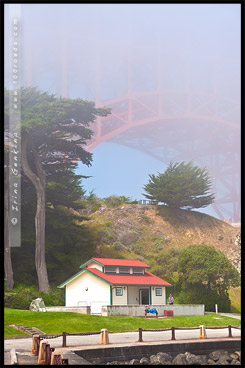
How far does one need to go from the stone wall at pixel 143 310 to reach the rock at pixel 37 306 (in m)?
4.22

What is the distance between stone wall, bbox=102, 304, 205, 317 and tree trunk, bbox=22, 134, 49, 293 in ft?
32.3

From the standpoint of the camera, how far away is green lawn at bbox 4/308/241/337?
30484 millimetres

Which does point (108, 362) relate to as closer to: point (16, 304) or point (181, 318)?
point (181, 318)

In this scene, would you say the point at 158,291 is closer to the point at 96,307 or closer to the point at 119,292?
the point at 119,292

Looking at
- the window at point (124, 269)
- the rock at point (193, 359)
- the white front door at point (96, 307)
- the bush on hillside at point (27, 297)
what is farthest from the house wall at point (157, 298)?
the rock at point (193, 359)

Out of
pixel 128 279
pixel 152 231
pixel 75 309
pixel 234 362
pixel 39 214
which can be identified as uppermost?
pixel 39 214

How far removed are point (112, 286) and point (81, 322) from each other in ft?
19.2

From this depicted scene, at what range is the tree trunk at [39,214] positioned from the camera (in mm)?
45156

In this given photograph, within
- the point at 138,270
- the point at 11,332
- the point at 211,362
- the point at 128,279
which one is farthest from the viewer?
the point at 138,270

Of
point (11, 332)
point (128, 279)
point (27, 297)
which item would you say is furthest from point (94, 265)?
point (11, 332)

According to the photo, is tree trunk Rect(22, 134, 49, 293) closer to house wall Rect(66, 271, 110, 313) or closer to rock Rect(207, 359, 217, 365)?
house wall Rect(66, 271, 110, 313)

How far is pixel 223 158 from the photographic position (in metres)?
48.3

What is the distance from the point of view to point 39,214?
152ft

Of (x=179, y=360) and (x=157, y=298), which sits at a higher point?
(x=157, y=298)
